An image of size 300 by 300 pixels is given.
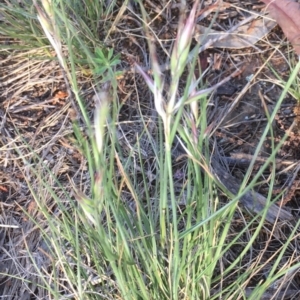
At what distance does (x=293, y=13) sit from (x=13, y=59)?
0.81 meters

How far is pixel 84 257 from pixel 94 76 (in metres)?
0.49

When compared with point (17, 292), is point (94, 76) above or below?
above

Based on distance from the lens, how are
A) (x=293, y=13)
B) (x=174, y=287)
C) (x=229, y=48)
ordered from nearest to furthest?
(x=174, y=287) < (x=293, y=13) < (x=229, y=48)

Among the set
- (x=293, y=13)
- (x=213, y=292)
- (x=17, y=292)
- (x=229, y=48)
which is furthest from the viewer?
(x=229, y=48)

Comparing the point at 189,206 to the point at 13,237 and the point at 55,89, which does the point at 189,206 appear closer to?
the point at 13,237

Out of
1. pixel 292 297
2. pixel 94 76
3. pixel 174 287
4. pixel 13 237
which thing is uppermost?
pixel 94 76

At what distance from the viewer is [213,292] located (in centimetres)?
119

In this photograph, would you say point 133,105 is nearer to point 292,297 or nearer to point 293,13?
point 293,13

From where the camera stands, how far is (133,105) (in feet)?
5.01

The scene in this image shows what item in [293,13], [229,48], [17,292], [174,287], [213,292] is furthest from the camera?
[229,48]

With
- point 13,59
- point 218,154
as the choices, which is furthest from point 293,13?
point 13,59

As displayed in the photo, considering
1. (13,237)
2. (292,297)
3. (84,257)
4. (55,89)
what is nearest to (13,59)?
(55,89)

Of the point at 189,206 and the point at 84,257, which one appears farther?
the point at 84,257

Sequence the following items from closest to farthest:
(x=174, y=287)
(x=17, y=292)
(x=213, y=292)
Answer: (x=174, y=287), (x=213, y=292), (x=17, y=292)
